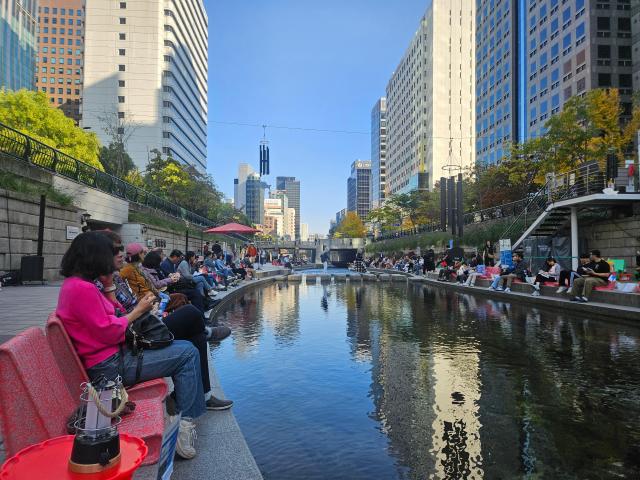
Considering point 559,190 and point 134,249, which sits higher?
point 559,190

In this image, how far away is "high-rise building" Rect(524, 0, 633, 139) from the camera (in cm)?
4816

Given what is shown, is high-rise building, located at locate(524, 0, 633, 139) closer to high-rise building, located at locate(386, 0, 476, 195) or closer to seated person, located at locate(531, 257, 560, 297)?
high-rise building, located at locate(386, 0, 476, 195)

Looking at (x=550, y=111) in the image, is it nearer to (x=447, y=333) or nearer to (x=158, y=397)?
(x=447, y=333)

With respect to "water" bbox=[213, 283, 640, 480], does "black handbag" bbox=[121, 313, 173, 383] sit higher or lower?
higher

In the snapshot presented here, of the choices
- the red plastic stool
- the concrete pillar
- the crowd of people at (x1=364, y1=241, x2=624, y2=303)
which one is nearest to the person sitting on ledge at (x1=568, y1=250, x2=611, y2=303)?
the crowd of people at (x1=364, y1=241, x2=624, y2=303)

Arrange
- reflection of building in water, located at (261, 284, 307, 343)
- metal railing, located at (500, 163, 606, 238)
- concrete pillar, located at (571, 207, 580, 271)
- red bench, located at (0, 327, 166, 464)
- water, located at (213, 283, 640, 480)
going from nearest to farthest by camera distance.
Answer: red bench, located at (0, 327, 166, 464) → water, located at (213, 283, 640, 480) → reflection of building in water, located at (261, 284, 307, 343) → metal railing, located at (500, 163, 606, 238) → concrete pillar, located at (571, 207, 580, 271)

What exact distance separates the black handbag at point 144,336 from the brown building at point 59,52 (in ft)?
473

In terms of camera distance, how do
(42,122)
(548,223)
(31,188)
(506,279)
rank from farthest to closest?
(42,122) < (548,223) < (506,279) < (31,188)

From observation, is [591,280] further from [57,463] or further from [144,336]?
[57,463]

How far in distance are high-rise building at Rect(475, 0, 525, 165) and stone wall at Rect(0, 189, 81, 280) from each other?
176 feet

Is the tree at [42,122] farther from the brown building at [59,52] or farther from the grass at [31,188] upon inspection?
the brown building at [59,52]

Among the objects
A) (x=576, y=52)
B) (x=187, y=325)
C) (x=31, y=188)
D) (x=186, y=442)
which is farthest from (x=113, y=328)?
(x=576, y=52)

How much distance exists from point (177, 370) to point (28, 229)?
13776mm

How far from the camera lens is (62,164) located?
17.8m
